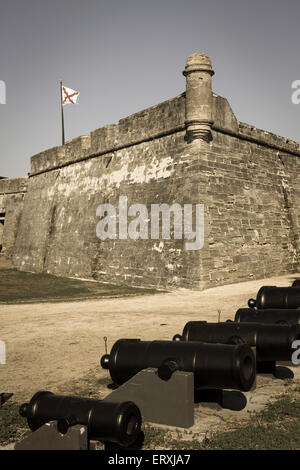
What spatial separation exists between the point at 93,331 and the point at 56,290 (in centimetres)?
639

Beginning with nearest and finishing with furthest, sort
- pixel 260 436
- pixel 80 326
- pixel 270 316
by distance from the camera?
1. pixel 260 436
2. pixel 270 316
3. pixel 80 326

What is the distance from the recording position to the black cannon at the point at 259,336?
14.9 feet

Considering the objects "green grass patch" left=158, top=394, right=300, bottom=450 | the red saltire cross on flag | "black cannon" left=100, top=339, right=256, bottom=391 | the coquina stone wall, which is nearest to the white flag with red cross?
the red saltire cross on flag

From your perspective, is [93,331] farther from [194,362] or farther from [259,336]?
[194,362]

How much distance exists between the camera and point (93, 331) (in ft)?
23.3

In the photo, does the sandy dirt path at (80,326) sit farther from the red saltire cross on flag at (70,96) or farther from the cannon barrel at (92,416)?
the red saltire cross on flag at (70,96)

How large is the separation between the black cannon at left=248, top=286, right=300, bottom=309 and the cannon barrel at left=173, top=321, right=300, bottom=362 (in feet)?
5.94

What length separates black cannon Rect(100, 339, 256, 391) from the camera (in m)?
3.64

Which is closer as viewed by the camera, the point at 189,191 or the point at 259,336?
the point at 259,336

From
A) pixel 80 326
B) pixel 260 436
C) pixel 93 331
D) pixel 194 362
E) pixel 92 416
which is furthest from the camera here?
pixel 80 326

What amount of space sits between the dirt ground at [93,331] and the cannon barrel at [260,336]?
0.37 m

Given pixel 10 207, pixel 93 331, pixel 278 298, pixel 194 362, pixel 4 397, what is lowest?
pixel 4 397

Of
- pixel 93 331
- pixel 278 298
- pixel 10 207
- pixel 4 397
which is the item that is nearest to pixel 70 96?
pixel 10 207

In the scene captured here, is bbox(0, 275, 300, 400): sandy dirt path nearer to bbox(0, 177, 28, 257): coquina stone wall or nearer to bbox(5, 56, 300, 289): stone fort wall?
bbox(5, 56, 300, 289): stone fort wall
